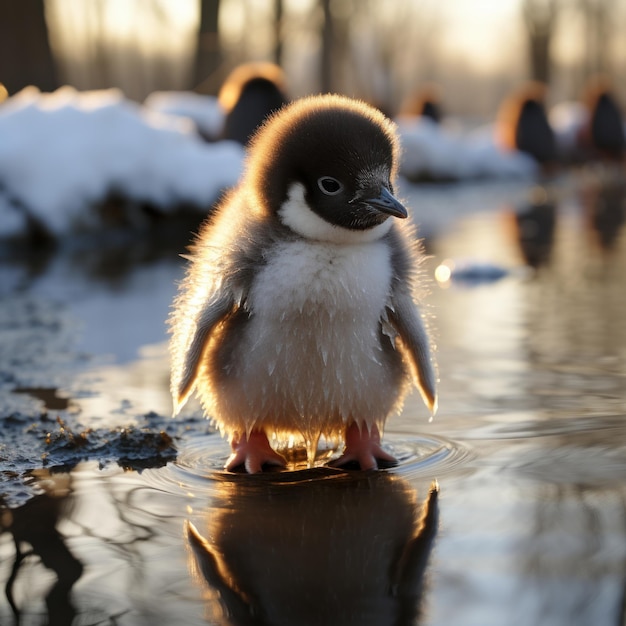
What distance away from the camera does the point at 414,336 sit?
2.78 meters

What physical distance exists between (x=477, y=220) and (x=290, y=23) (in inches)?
378

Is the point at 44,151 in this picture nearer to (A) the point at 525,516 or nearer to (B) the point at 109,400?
(B) the point at 109,400

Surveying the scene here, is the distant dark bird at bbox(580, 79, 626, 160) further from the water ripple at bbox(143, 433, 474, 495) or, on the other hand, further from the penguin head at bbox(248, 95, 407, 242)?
the penguin head at bbox(248, 95, 407, 242)

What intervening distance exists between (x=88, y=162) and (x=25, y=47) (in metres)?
5.04

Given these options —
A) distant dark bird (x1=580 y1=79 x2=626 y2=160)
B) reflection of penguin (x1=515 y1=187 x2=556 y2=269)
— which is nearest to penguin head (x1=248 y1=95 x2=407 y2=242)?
reflection of penguin (x1=515 y1=187 x2=556 y2=269)

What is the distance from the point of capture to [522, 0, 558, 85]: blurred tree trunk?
115 ft

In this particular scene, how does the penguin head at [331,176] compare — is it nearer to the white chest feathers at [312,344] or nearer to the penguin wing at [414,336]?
the white chest feathers at [312,344]

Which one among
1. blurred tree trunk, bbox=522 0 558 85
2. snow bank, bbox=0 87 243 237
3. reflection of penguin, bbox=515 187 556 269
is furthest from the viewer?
blurred tree trunk, bbox=522 0 558 85

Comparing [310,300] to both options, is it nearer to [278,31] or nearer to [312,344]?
[312,344]

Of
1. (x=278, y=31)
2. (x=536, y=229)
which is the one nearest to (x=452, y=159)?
(x=278, y=31)

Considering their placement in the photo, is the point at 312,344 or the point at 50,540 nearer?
the point at 50,540

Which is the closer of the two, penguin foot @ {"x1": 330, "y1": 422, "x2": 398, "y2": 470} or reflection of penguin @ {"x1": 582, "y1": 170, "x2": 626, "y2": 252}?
penguin foot @ {"x1": 330, "y1": 422, "x2": 398, "y2": 470}

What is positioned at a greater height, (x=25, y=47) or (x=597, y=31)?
(x=597, y=31)

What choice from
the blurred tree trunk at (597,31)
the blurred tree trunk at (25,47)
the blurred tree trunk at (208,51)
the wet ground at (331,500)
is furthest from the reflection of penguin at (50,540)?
the blurred tree trunk at (597,31)
